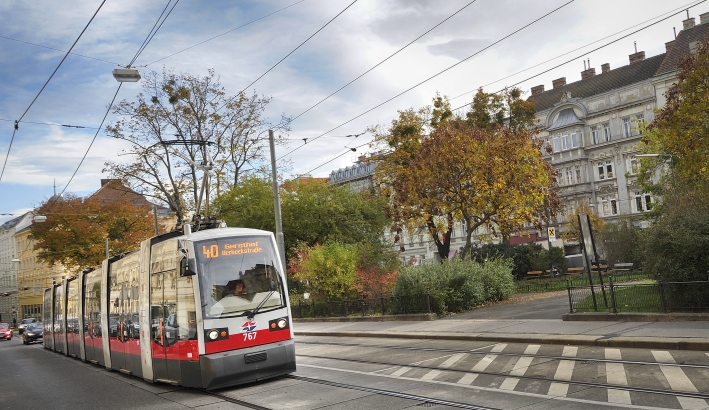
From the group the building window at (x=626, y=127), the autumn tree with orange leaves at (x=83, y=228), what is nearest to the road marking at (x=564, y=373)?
the autumn tree with orange leaves at (x=83, y=228)

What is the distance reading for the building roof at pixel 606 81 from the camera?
63.0 m

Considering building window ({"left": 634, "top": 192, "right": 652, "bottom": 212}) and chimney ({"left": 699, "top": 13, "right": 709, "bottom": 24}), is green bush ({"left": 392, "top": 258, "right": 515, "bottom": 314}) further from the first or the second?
chimney ({"left": 699, "top": 13, "right": 709, "bottom": 24})

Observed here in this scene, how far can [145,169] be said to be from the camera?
41375 millimetres

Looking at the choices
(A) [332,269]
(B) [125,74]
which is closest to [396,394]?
(B) [125,74]

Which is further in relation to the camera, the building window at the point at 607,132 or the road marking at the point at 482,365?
the building window at the point at 607,132

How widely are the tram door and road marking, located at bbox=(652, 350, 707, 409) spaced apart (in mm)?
8683

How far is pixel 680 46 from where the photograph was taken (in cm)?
6000

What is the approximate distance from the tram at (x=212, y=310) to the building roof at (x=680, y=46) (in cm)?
5409

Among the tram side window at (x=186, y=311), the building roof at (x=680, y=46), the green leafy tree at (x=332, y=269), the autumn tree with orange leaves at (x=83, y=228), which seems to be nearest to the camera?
the tram side window at (x=186, y=311)

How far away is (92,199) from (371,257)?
33490 millimetres

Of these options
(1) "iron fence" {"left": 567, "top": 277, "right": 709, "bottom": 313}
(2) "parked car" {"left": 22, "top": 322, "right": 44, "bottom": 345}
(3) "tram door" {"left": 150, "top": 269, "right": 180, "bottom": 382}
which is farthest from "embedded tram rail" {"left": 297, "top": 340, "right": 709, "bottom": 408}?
(2) "parked car" {"left": 22, "top": 322, "right": 44, "bottom": 345}

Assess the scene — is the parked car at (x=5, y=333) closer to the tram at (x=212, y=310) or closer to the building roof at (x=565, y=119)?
the tram at (x=212, y=310)

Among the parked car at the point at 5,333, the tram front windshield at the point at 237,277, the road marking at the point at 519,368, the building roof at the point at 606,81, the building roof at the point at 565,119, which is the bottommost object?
the parked car at the point at 5,333

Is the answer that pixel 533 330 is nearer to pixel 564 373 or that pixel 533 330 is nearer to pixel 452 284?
pixel 564 373
